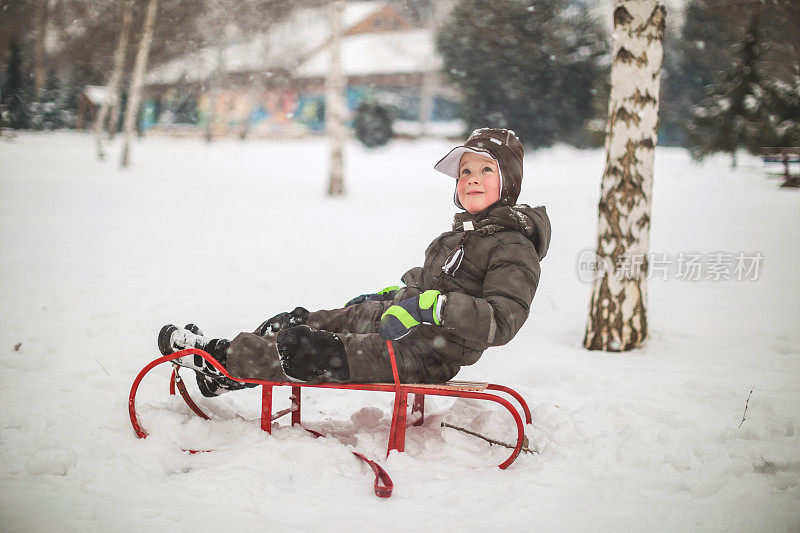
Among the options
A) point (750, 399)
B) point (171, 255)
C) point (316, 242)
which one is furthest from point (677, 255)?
point (171, 255)

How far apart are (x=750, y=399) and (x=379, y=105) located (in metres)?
21.3

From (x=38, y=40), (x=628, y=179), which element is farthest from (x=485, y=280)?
(x=38, y=40)

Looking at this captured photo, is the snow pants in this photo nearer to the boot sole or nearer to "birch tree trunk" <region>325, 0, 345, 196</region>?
the boot sole

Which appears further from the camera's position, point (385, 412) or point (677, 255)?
point (677, 255)

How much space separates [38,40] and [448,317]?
2279 centimetres

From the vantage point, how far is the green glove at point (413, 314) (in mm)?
2787

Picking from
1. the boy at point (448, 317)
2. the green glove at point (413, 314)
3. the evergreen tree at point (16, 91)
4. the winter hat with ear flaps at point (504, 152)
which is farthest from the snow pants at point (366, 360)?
the evergreen tree at point (16, 91)

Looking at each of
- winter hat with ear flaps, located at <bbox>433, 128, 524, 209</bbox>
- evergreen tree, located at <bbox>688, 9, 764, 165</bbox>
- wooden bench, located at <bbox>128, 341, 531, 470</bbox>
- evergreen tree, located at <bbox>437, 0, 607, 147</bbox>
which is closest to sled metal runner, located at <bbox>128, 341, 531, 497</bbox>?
wooden bench, located at <bbox>128, 341, 531, 470</bbox>

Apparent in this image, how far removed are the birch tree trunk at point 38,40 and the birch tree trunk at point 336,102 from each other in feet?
26.7

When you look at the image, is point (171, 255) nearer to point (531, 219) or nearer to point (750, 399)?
point (531, 219)

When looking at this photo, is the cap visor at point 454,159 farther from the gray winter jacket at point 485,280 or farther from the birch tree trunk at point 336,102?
the birch tree trunk at point 336,102

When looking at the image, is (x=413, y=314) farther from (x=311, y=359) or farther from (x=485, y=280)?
Answer: (x=311, y=359)

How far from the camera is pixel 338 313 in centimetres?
360

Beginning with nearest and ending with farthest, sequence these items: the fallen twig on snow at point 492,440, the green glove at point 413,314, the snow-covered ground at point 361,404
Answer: the snow-covered ground at point 361,404 < the green glove at point 413,314 < the fallen twig on snow at point 492,440
